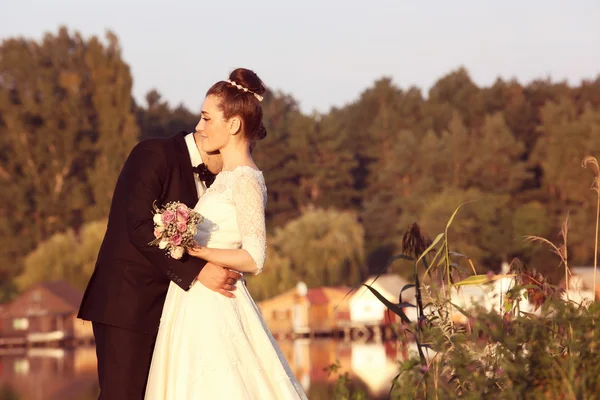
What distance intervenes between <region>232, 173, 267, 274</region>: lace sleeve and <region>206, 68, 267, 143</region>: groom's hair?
22 centimetres

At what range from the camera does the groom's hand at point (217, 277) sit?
4.80 meters

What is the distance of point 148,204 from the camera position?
193 inches

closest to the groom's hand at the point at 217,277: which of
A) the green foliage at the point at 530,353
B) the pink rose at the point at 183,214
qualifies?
the pink rose at the point at 183,214

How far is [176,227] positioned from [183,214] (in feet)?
0.19

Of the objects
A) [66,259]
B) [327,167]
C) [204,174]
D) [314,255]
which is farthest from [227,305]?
[327,167]

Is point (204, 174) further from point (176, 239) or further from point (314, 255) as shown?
point (314, 255)

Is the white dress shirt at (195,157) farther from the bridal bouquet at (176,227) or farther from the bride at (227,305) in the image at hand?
the bridal bouquet at (176,227)

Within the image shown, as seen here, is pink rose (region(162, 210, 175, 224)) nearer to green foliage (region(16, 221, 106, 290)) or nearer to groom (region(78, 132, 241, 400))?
groom (region(78, 132, 241, 400))

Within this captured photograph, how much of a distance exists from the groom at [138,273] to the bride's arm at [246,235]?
2.0 inches

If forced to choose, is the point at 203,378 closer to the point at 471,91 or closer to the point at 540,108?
the point at 540,108

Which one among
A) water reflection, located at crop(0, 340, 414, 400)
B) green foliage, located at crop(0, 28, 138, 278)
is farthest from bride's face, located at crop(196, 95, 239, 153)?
green foliage, located at crop(0, 28, 138, 278)

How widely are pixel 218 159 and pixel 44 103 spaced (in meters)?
66.3

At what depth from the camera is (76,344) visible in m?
71.1

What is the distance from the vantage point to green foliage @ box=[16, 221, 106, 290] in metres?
61.8
